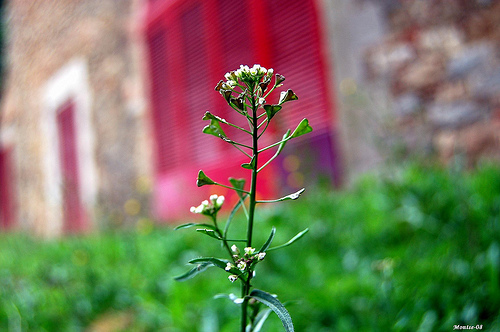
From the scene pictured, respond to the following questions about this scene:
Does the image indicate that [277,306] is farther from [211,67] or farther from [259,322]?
[211,67]

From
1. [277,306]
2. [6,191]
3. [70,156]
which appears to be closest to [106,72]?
[70,156]

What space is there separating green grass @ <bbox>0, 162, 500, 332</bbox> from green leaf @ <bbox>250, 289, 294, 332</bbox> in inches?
27.4

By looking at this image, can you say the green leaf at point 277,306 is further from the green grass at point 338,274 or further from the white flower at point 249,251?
the green grass at point 338,274

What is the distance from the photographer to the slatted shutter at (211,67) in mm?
3941

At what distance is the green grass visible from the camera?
150cm

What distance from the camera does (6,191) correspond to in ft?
41.9

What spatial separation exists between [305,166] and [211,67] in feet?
6.44

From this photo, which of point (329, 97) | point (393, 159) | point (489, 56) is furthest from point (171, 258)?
point (489, 56)

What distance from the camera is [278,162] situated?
13.2 ft

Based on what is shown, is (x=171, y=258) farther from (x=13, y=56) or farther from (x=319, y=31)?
(x=13, y=56)

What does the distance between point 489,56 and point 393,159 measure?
0.92 meters

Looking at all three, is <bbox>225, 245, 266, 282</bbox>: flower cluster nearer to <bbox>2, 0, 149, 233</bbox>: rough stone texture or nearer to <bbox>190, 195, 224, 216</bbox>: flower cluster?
<bbox>190, 195, 224, 216</bbox>: flower cluster

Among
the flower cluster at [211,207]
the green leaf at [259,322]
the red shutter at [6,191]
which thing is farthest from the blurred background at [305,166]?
the red shutter at [6,191]

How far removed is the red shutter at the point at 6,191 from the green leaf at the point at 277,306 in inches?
466
